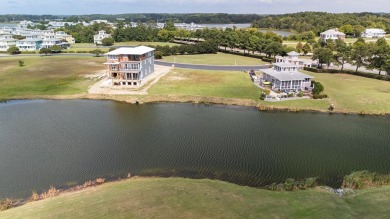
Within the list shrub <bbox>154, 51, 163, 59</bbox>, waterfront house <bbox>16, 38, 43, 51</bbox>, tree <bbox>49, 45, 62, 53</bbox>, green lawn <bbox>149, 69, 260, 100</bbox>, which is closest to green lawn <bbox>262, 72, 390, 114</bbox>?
green lawn <bbox>149, 69, 260, 100</bbox>

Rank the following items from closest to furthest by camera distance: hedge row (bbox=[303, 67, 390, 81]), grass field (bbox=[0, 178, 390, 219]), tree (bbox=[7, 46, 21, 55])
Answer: grass field (bbox=[0, 178, 390, 219])
hedge row (bbox=[303, 67, 390, 81])
tree (bbox=[7, 46, 21, 55])

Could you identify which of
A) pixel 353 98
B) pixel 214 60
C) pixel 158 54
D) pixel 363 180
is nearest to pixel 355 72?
pixel 353 98

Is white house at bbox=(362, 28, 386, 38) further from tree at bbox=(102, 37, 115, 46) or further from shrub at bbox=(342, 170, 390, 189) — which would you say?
shrub at bbox=(342, 170, 390, 189)

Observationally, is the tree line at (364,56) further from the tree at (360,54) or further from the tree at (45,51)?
the tree at (45,51)

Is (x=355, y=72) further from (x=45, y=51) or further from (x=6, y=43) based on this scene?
(x=6, y=43)

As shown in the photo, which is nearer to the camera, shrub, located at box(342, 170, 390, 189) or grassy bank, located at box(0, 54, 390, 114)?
shrub, located at box(342, 170, 390, 189)

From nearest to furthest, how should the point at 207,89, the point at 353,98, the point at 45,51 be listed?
the point at 353,98 < the point at 207,89 < the point at 45,51
